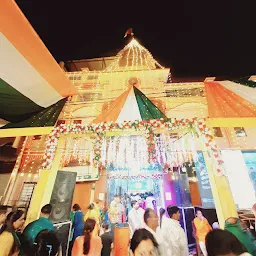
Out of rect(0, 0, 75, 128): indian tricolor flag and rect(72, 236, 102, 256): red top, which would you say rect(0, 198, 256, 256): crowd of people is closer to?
rect(72, 236, 102, 256): red top

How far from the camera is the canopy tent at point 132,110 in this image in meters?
4.45

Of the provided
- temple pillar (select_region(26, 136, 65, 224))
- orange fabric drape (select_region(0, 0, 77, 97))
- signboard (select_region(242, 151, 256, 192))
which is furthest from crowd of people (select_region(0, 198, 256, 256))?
signboard (select_region(242, 151, 256, 192))

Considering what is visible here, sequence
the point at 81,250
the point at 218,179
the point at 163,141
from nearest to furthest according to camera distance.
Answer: the point at 81,250 < the point at 218,179 < the point at 163,141

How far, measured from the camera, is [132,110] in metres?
4.57

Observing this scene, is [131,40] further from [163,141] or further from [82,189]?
Result: [82,189]

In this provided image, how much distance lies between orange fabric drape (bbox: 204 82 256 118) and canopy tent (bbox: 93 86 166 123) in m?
1.28

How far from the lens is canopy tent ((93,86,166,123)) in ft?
14.6

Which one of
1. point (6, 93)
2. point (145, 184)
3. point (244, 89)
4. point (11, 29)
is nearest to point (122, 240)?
point (6, 93)

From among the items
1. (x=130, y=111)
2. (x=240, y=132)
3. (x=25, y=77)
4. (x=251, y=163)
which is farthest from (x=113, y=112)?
(x=240, y=132)

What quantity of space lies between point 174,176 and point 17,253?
763cm

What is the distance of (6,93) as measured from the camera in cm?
378

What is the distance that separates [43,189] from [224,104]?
4895mm

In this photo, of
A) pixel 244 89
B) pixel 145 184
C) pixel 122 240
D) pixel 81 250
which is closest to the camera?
pixel 81 250

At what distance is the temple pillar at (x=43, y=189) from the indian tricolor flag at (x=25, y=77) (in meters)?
1.08
